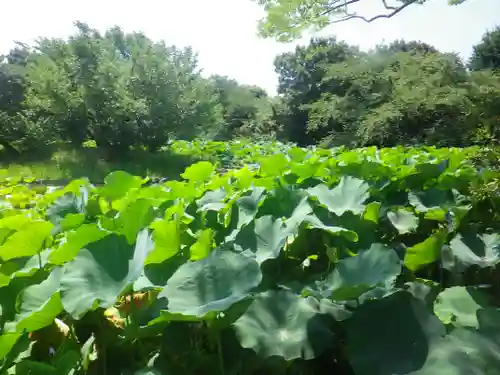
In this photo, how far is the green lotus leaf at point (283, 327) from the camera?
70cm

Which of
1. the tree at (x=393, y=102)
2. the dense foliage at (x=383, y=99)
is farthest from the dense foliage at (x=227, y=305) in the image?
the tree at (x=393, y=102)

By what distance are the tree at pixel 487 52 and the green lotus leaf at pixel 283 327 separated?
59.2 feet

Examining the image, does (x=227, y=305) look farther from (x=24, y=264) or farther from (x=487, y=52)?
(x=487, y=52)

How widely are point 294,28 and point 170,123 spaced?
802 centimetres

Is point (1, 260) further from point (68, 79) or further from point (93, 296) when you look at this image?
point (68, 79)

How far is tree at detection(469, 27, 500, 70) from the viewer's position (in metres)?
16.6

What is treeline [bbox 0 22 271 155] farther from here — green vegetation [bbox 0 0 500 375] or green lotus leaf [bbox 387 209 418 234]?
green lotus leaf [bbox 387 209 418 234]

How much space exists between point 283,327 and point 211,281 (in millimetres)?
142

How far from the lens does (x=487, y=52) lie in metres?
17.4

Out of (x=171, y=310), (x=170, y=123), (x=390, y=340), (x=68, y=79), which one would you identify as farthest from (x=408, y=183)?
(x=68, y=79)

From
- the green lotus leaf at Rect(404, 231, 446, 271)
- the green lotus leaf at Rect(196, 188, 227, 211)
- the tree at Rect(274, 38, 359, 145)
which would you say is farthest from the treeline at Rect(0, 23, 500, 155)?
the green lotus leaf at Rect(404, 231, 446, 271)

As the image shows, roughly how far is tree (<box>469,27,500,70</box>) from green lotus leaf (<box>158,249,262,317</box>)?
18068 mm

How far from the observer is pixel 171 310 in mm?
681

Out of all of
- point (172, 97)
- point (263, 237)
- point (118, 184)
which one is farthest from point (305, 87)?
point (263, 237)
